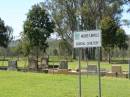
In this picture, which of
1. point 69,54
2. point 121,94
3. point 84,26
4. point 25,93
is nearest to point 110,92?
point 121,94

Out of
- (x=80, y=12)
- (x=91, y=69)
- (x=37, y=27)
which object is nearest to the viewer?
(x=91, y=69)

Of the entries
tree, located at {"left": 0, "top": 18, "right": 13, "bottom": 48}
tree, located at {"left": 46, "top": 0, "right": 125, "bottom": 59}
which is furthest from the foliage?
tree, located at {"left": 0, "top": 18, "right": 13, "bottom": 48}

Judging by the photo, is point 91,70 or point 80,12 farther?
point 80,12

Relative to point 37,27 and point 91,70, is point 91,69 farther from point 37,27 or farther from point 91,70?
point 37,27

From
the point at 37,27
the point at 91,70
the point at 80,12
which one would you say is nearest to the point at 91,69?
the point at 91,70

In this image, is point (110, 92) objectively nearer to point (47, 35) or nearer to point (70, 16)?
point (47, 35)

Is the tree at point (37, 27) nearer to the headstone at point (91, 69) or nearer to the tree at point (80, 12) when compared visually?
the tree at point (80, 12)

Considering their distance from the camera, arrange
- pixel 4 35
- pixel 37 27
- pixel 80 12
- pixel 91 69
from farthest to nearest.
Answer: pixel 4 35 → pixel 80 12 → pixel 37 27 → pixel 91 69

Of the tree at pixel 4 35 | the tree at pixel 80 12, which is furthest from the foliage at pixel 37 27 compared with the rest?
the tree at pixel 4 35

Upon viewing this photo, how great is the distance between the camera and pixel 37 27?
71.6m

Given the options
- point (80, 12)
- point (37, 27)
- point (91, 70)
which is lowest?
point (91, 70)

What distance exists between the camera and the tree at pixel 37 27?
230ft

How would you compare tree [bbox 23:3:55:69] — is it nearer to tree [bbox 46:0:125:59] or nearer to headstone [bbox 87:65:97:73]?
tree [bbox 46:0:125:59]

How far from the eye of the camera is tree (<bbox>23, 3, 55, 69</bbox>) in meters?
70.1
